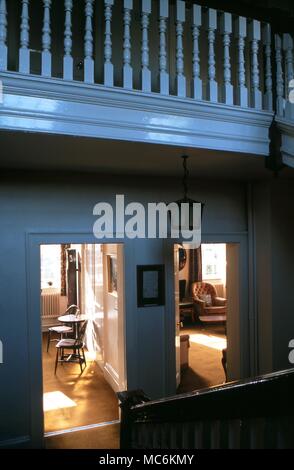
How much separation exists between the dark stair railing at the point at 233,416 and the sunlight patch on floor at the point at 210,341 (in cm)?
669

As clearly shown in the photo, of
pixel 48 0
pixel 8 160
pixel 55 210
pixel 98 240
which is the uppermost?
pixel 48 0

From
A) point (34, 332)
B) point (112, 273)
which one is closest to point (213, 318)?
point (112, 273)

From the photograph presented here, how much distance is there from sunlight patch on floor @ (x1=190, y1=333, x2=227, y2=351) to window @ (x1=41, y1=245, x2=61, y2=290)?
3.57m

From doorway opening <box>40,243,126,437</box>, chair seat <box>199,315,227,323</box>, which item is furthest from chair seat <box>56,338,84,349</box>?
chair seat <box>199,315,227,323</box>

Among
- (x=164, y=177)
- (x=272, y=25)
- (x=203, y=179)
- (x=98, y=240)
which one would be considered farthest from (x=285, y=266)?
(x=272, y=25)

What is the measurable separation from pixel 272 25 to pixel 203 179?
2039 mm

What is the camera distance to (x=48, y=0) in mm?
2648

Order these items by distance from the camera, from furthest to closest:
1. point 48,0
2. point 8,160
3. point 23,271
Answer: point 23,271 < point 8,160 < point 48,0

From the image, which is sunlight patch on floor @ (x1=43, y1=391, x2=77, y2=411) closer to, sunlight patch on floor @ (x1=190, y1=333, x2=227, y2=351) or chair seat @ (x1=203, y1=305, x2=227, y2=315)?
sunlight patch on floor @ (x1=190, y1=333, x2=227, y2=351)

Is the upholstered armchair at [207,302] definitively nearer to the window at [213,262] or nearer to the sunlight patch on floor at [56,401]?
the window at [213,262]

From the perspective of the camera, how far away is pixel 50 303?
9.46 meters

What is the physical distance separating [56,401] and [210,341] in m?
4.40

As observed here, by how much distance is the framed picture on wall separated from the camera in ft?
19.2

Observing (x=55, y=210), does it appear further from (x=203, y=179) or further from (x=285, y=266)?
(x=285, y=266)
